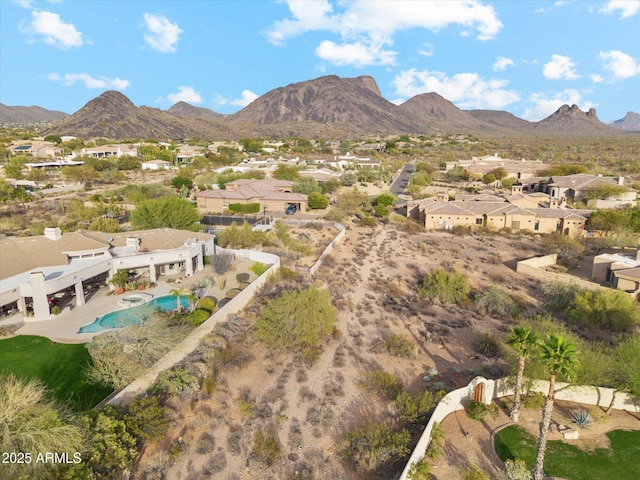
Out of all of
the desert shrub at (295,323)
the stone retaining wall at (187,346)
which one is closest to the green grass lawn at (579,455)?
the desert shrub at (295,323)

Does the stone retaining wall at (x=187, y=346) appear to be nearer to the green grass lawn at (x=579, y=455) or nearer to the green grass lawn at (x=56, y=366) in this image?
the green grass lawn at (x=56, y=366)

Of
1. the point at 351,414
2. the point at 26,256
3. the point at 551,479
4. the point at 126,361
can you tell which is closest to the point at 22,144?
the point at 26,256

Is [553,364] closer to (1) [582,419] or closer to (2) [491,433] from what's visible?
(2) [491,433]

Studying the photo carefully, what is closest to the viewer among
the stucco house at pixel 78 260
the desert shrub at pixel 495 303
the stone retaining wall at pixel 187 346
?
the stone retaining wall at pixel 187 346

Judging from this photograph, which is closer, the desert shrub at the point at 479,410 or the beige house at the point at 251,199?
the desert shrub at the point at 479,410

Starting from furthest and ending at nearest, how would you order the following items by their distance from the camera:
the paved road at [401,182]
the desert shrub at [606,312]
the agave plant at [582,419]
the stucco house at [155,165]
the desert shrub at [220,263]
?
the stucco house at [155,165]
the paved road at [401,182]
the desert shrub at [220,263]
the desert shrub at [606,312]
the agave plant at [582,419]

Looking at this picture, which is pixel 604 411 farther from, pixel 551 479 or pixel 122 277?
pixel 122 277

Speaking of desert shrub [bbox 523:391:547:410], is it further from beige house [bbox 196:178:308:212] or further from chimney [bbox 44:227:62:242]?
beige house [bbox 196:178:308:212]

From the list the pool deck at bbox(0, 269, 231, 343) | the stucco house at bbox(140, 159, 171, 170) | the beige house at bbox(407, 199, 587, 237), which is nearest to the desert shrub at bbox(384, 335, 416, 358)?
the pool deck at bbox(0, 269, 231, 343)
